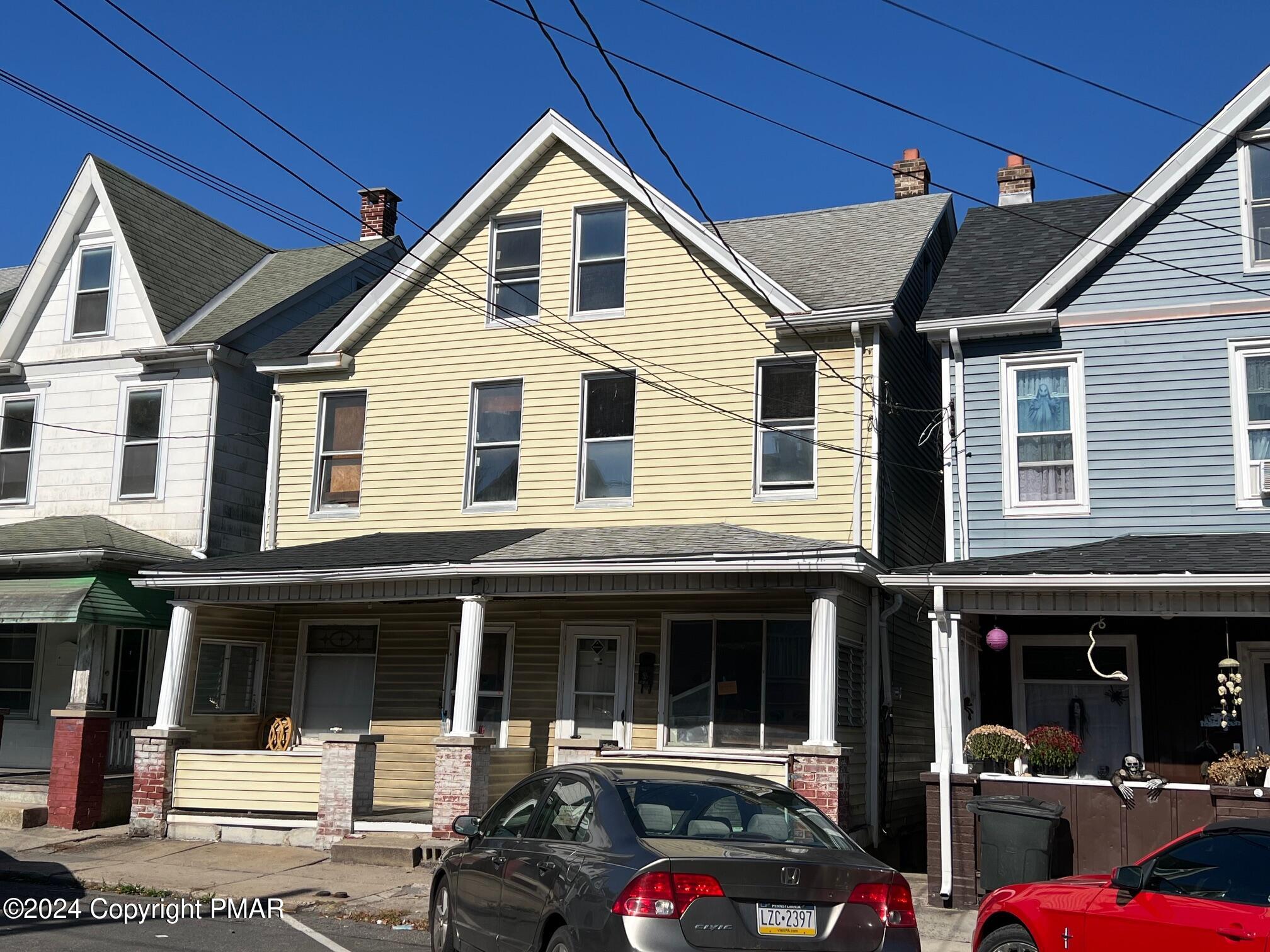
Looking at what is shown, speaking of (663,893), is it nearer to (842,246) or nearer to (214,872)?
(214,872)

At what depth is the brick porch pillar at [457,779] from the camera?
1494cm

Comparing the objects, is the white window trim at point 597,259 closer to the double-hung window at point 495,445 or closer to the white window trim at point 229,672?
the double-hung window at point 495,445

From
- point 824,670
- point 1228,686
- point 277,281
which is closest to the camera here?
point 1228,686

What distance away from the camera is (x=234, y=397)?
20.6 m

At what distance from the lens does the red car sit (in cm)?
642

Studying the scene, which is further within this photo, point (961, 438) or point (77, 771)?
point (77, 771)

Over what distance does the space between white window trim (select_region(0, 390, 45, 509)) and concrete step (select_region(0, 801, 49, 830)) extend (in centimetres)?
609

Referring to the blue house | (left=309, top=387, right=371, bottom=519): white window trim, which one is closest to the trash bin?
the blue house

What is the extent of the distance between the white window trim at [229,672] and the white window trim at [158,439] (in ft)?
9.57

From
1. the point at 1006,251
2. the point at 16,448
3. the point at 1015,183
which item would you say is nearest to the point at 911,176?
the point at 1015,183

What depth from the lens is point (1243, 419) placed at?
14.4m

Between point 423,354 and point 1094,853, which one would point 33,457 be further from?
point 1094,853

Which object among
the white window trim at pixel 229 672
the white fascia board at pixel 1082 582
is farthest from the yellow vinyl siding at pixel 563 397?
the white fascia board at pixel 1082 582

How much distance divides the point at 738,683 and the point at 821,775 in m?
2.90
